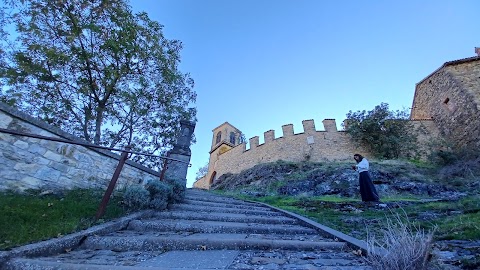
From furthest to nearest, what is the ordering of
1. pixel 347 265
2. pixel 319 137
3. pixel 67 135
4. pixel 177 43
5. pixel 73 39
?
1. pixel 319 137
2. pixel 177 43
3. pixel 73 39
4. pixel 67 135
5. pixel 347 265

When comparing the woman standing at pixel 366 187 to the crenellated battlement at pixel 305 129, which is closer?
the woman standing at pixel 366 187

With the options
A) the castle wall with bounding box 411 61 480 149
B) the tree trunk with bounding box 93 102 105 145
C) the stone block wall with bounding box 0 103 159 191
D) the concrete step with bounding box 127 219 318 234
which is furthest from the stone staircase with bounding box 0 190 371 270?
the castle wall with bounding box 411 61 480 149

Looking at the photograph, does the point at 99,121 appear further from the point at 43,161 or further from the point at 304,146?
the point at 304,146

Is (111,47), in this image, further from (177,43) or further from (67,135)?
(67,135)

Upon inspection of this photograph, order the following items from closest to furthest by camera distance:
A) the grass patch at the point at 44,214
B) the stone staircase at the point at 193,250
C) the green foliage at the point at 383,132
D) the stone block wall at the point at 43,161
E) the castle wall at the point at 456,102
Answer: the stone staircase at the point at 193,250, the grass patch at the point at 44,214, the stone block wall at the point at 43,161, the castle wall at the point at 456,102, the green foliage at the point at 383,132

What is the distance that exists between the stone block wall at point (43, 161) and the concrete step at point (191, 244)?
2.10 m

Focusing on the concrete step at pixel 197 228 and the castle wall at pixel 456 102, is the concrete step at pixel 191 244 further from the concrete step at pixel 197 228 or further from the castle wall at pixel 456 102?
the castle wall at pixel 456 102

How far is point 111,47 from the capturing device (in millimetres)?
8492

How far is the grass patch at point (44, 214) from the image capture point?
8.25 ft

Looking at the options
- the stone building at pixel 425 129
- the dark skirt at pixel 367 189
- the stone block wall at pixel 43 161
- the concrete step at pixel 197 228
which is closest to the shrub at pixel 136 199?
the concrete step at pixel 197 228

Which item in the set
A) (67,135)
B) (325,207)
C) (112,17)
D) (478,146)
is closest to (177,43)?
(112,17)

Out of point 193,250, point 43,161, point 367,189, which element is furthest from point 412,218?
point 43,161

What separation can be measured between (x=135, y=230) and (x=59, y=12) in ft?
28.1

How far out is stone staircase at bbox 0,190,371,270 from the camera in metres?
2.08
